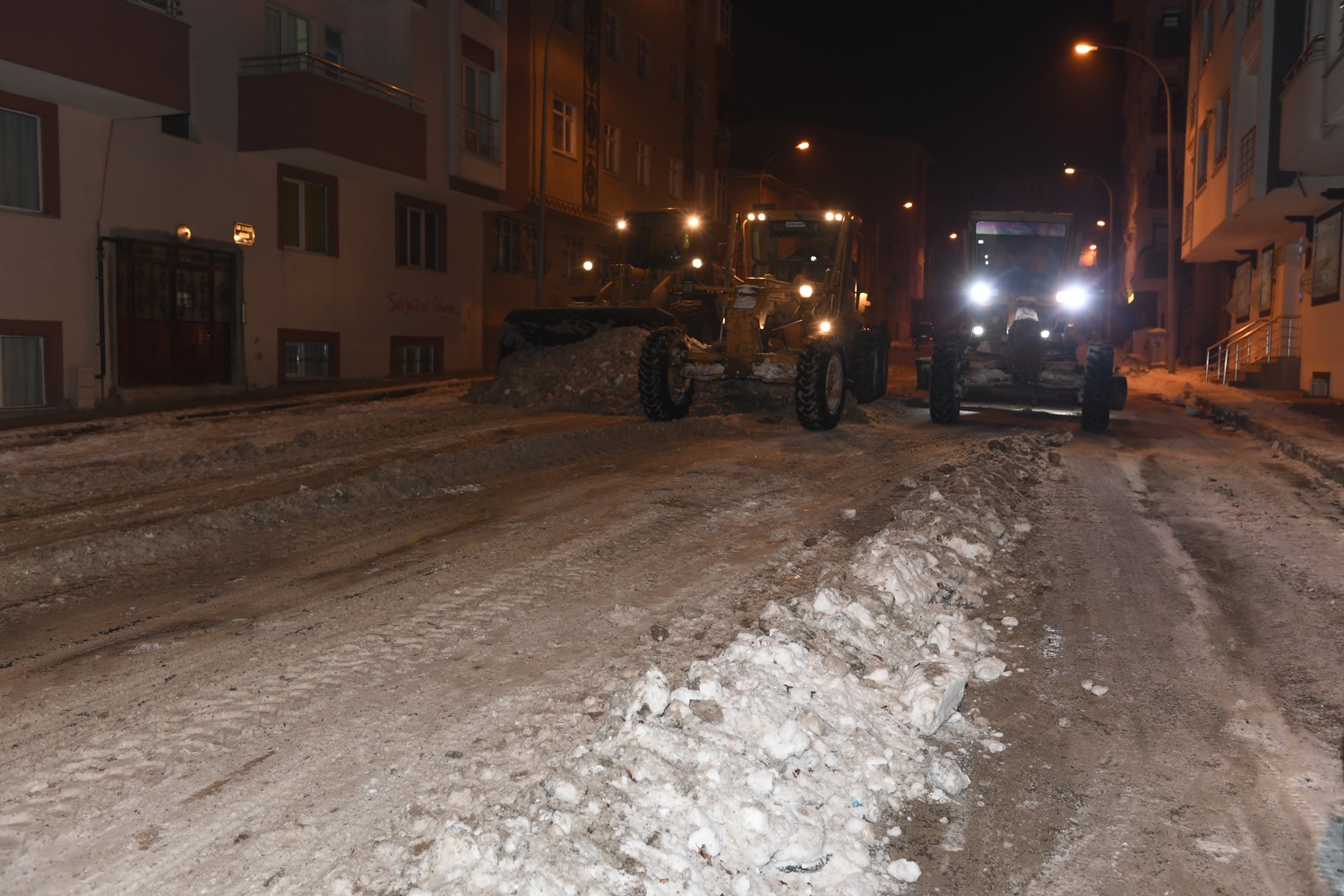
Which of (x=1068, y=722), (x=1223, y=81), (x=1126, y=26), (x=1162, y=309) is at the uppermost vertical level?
(x=1126, y=26)

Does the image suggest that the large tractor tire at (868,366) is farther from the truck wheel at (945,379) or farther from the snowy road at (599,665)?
the snowy road at (599,665)

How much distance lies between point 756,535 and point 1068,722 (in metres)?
3.30

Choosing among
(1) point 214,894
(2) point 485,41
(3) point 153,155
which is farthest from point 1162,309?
(1) point 214,894

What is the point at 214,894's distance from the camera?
319 cm

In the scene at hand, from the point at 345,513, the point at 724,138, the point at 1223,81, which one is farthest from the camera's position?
the point at 724,138

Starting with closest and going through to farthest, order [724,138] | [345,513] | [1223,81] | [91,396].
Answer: [345,513] < [91,396] < [1223,81] < [724,138]

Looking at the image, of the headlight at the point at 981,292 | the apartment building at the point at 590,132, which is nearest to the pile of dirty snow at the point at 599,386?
the headlight at the point at 981,292

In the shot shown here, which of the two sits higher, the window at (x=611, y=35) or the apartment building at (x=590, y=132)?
the window at (x=611, y=35)

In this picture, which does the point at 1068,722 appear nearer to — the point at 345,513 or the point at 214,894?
the point at 214,894

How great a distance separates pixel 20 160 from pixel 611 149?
67.5ft

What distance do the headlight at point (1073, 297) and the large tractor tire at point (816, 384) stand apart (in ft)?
15.3

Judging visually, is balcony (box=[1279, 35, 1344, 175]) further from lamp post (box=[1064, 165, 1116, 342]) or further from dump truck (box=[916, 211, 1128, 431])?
dump truck (box=[916, 211, 1128, 431])

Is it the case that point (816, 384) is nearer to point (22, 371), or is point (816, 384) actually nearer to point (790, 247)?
point (790, 247)

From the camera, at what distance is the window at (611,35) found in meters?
33.2
